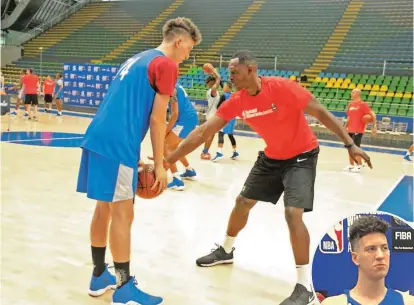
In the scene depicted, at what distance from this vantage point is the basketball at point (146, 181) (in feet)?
9.55

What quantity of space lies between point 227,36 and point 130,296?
22166 mm

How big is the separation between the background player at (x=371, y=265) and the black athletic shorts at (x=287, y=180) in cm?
158

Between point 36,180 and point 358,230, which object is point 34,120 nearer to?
point 36,180

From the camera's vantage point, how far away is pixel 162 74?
2629mm

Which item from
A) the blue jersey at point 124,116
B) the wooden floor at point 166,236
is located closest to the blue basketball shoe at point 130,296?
the wooden floor at point 166,236

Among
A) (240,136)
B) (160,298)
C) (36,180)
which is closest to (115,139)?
(160,298)

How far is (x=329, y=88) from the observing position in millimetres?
17906

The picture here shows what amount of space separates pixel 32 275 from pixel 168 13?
1023 inches

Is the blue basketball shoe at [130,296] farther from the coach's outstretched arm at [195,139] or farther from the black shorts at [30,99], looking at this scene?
the black shorts at [30,99]

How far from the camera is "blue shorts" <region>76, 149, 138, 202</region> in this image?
2.67 meters

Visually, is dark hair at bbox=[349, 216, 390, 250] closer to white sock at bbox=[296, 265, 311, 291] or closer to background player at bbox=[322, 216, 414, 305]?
background player at bbox=[322, 216, 414, 305]

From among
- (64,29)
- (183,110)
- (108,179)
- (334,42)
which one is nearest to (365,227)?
(108,179)

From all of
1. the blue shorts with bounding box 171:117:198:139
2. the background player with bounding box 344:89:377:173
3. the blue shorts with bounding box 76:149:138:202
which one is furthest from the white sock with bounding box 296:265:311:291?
the background player with bounding box 344:89:377:173

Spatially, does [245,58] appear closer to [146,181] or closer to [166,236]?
[146,181]
